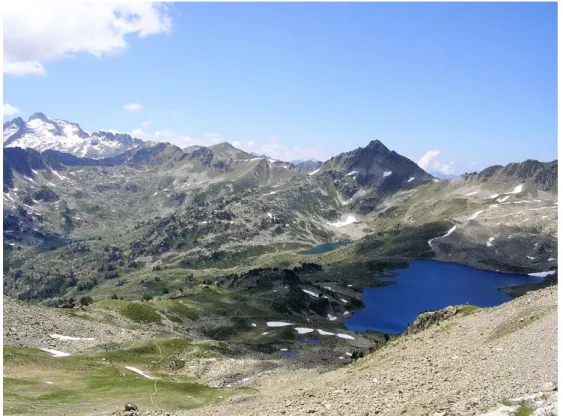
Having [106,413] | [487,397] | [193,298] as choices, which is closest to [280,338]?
[193,298]

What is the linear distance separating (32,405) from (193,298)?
115 meters

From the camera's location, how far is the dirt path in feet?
76.3

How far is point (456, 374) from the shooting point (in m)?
28.4

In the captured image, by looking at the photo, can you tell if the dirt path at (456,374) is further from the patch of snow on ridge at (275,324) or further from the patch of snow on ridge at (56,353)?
the patch of snow on ridge at (275,324)

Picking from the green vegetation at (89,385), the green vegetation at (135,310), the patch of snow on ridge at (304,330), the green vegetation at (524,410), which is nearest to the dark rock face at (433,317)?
the green vegetation at (89,385)

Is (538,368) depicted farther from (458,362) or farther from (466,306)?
(466,306)

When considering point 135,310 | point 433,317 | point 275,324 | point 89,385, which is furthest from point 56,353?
point 275,324

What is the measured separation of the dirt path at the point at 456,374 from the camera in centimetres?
2325

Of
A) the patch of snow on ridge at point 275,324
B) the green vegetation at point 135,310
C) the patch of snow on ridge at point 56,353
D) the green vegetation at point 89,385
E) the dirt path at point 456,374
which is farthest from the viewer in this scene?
the patch of snow on ridge at point 275,324

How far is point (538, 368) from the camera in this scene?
25344 millimetres

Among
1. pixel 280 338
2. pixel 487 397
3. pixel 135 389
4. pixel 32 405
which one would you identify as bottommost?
pixel 280 338

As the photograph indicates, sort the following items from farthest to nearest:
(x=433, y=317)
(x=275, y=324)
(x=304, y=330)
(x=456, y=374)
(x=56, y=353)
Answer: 1. (x=275, y=324)
2. (x=304, y=330)
3. (x=56, y=353)
4. (x=433, y=317)
5. (x=456, y=374)

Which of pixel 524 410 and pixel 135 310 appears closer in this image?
pixel 524 410

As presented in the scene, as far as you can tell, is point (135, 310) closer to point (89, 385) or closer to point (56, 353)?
point (56, 353)
